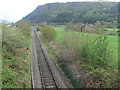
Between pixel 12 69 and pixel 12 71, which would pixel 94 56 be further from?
pixel 12 69

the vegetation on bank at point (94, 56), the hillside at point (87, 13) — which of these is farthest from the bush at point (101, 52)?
the hillside at point (87, 13)

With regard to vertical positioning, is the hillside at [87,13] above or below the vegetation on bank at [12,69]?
above

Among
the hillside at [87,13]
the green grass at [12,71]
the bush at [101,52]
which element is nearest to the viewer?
the green grass at [12,71]

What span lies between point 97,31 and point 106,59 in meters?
2.93

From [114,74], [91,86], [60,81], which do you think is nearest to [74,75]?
[60,81]

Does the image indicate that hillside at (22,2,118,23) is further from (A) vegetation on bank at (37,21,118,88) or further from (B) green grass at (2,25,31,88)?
(B) green grass at (2,25,31,88)

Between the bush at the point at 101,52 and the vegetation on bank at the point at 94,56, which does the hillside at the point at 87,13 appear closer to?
the vegetation on bank at the point at 94,56

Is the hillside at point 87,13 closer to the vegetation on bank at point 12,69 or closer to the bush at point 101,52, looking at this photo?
the bush at point 101,52

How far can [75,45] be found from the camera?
19250 mm

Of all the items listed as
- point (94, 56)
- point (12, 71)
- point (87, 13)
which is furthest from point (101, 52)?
point (87, 13)

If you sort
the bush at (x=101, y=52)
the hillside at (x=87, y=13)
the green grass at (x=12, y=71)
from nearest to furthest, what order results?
the green grass at (x=12, y=71)
the bush at (x=101, y=52)
the hillside at (x=87, y=13)

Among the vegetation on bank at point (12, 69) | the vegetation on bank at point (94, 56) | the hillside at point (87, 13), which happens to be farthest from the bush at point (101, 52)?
the hillside at point (87, 13)

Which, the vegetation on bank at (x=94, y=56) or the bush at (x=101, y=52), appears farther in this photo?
the bush at (x=101, y=52)

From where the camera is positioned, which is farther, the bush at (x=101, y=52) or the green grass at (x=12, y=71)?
the bush at (x=101, y=52)
